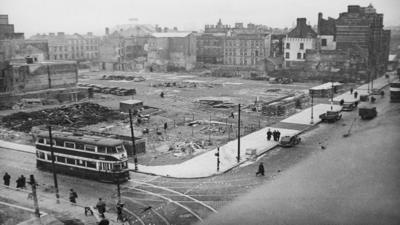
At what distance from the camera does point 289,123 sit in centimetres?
5134

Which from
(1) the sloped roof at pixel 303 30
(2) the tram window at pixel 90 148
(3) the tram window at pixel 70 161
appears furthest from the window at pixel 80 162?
(1) the sloped roof at pixel 303 30

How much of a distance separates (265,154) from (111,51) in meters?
104

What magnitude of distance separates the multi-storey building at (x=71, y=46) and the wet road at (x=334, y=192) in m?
118

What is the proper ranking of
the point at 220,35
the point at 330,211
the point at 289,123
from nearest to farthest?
the point at 330,211 → the point at 289,123 → the point at 220,35

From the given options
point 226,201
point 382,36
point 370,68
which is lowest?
point 226,201

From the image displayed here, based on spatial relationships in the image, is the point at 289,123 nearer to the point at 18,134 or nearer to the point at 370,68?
the point at 18,134

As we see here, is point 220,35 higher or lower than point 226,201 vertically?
higher

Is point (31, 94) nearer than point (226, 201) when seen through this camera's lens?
No

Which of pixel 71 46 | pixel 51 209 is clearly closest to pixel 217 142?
pixel 51 209

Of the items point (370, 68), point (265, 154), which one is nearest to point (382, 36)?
point (370, 68)

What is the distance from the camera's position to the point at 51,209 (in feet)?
84.5

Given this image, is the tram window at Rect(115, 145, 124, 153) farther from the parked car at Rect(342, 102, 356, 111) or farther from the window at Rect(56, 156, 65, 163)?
the parked car at Rect(342, 102, 356, 111)

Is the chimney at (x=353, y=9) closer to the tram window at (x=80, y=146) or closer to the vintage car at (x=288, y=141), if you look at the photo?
the vintage car at (x=288, y=141)

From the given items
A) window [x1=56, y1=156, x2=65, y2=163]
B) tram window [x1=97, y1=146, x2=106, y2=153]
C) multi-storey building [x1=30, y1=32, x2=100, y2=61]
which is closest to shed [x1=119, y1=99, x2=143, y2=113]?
window [x1=56, y1=156, x2=65, y2=163]
